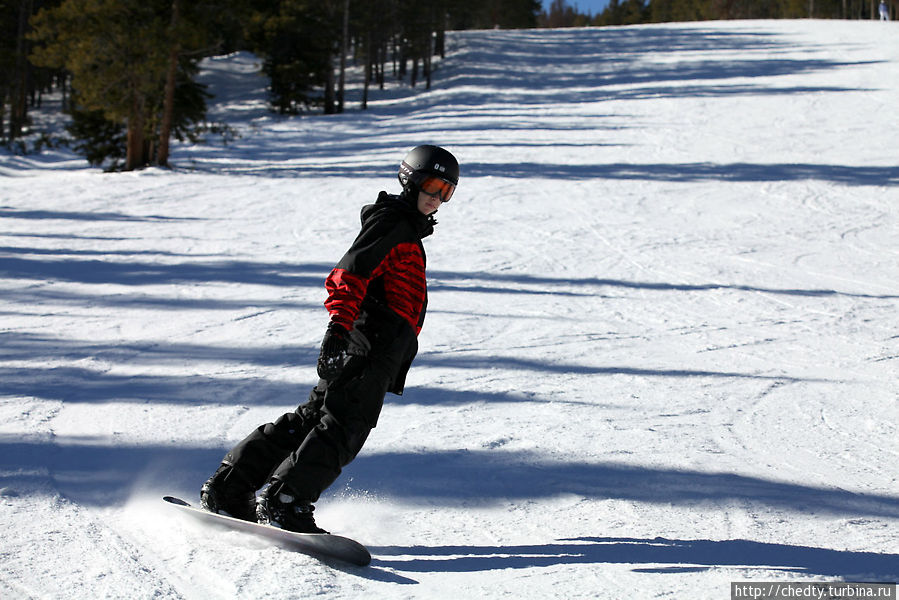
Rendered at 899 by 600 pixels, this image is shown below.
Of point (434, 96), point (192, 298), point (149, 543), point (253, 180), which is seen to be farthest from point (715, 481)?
point (434, 96)

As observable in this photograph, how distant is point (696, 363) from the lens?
640cm

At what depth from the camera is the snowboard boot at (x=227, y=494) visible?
343cm

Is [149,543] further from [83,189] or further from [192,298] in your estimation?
[83,189]

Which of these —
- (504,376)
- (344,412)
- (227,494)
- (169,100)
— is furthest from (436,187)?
(169,100)

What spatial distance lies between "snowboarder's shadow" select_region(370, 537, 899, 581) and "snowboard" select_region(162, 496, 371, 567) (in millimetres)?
133

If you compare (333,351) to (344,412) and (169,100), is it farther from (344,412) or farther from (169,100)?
(169,100)

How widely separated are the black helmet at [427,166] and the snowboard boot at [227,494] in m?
1.44

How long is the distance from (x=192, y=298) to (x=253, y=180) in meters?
9.14

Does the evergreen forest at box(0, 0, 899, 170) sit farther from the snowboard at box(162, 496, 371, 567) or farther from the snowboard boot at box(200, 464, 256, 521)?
the snowboard at box(162, 496, 371, 567)

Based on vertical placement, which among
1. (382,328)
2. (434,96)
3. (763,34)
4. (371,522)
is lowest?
(371,522)

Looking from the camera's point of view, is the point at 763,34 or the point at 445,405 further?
the point at 763,34

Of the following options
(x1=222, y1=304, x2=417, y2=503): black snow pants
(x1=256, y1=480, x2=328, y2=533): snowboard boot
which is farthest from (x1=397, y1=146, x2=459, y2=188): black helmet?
(x1=256, y1=480, x2=328, y2=533): snowboard boot

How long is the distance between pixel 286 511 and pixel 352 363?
651 mm

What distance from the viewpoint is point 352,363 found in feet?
10.7
